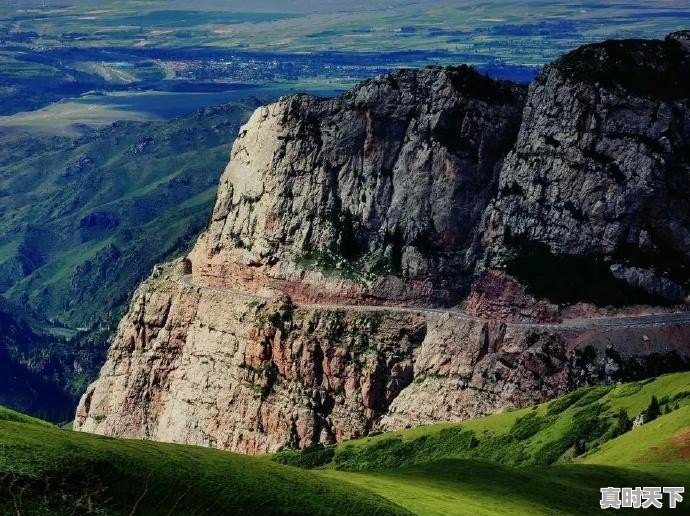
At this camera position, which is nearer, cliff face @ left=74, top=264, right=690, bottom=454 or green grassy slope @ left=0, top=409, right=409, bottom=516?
green grassy slope @ left=0, top=409, right=409, bottom=516

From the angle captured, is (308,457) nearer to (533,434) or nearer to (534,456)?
(533,434)

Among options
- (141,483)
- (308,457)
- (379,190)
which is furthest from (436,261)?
(141,483)

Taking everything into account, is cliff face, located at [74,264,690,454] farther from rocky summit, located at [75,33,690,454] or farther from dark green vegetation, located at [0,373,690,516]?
dark green vegetation, located at [0,373,690,516]

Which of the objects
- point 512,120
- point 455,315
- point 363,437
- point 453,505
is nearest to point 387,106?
point 512,120

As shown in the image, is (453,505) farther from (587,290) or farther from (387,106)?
(387,106)

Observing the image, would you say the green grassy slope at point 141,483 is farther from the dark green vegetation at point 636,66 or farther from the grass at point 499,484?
the dark green vegetation at point 636,66
